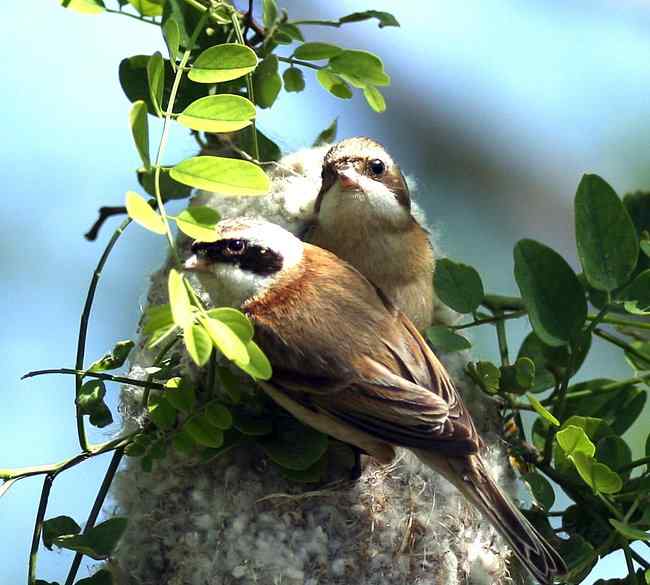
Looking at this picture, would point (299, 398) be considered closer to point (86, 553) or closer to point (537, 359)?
point (86, 553)

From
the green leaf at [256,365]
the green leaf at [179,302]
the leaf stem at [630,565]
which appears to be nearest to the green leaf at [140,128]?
the green leaf at [179,302]

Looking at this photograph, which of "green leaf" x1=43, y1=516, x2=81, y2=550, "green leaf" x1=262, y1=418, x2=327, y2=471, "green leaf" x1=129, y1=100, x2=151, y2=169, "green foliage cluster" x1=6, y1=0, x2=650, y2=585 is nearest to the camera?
"green leaf" x1=129, y1=100, x2=151, y2=169

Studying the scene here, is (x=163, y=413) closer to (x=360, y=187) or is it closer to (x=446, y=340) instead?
(x=446, y=340)

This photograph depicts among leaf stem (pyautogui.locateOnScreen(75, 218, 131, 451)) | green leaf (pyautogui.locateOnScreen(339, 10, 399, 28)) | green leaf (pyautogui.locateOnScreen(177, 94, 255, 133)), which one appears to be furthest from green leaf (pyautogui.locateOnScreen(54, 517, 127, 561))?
green leaf (pyautogui.locateOnScreen(339, 10, 399, 28))

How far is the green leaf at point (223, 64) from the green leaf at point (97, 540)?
814 millimetres

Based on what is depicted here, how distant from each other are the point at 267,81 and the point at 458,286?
2.00 ft

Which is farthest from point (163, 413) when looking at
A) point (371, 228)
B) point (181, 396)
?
point (371, 228)

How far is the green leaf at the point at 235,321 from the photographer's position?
5.40 ft

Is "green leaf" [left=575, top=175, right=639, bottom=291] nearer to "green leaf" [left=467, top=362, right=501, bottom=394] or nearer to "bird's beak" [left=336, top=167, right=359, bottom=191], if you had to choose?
"green leaf" [left=467, top=362, right=501, bottom=394]

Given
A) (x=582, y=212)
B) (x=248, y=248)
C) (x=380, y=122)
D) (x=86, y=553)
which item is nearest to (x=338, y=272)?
(x=248, y=248)

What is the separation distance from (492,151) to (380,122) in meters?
0.57

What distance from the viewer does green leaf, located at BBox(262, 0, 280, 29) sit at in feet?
7.88

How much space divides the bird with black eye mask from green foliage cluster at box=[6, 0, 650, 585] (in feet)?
0.53

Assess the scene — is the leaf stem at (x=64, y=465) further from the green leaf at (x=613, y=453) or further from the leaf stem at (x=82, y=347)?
the green leaf at (x=613, y=453)
